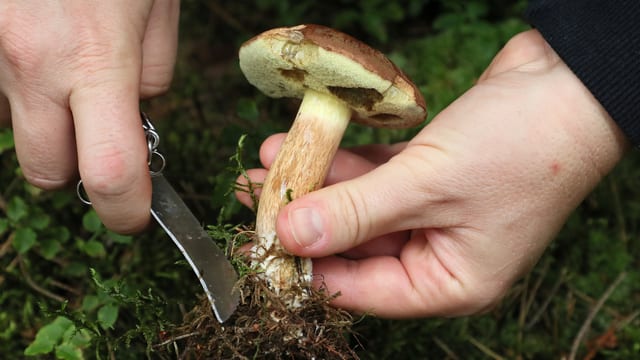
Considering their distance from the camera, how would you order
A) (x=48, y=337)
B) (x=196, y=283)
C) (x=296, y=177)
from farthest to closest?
(x=196, y=283) < (x=48, y=337) < (x=296, y=177)

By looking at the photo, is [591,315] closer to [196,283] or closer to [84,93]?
[196,283]

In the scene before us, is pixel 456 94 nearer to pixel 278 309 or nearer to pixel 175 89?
pixel 175 89

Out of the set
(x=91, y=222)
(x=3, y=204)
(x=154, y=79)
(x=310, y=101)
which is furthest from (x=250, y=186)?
(x=3, y=204)

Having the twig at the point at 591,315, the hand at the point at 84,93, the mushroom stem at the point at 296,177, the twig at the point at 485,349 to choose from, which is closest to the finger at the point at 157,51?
the hand at the point at 84,93

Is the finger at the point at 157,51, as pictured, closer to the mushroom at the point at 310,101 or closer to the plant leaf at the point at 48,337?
the mushroom at the point at 310,101

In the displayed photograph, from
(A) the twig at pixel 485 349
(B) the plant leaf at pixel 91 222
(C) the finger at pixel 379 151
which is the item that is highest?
(C) the finger at pixel 379 151

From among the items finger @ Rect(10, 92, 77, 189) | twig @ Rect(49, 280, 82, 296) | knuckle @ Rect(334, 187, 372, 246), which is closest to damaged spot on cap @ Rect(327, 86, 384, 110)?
knuckle @ Rect(334, 187, 372, 246)
